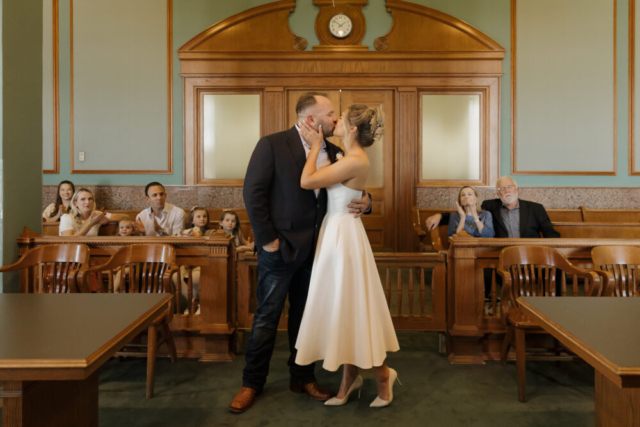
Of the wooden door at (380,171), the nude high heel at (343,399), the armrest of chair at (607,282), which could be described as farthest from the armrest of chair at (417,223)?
the nude high heel at (343,399)

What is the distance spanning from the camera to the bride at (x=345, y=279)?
2.22 meters

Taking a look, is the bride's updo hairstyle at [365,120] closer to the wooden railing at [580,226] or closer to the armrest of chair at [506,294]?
the armrest of chair at [506,294]

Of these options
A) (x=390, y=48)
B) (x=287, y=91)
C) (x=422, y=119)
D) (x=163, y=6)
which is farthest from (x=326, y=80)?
(x=163, y=6)

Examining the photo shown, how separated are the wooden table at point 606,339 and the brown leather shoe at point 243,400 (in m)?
1.43

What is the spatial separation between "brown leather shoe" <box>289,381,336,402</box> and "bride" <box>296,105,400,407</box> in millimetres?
352

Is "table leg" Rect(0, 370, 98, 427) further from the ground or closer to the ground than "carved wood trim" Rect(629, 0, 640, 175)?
closer to the ground

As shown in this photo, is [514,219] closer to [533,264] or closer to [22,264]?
[533,264]

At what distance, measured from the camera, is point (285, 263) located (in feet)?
7.82

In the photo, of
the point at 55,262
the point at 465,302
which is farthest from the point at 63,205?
the point at 465,302

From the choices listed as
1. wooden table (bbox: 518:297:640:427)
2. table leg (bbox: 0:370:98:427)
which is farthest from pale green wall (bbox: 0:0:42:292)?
wooden table (bbox: 518:297:640:427)

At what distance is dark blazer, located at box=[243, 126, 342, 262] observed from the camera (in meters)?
2.32

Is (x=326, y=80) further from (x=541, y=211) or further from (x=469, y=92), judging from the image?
(x=541, y=211)

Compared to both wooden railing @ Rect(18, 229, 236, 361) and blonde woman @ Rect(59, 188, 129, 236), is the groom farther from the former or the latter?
blonde woman @ Rect(59, 188, 129, 236)

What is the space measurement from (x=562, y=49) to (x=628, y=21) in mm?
904
